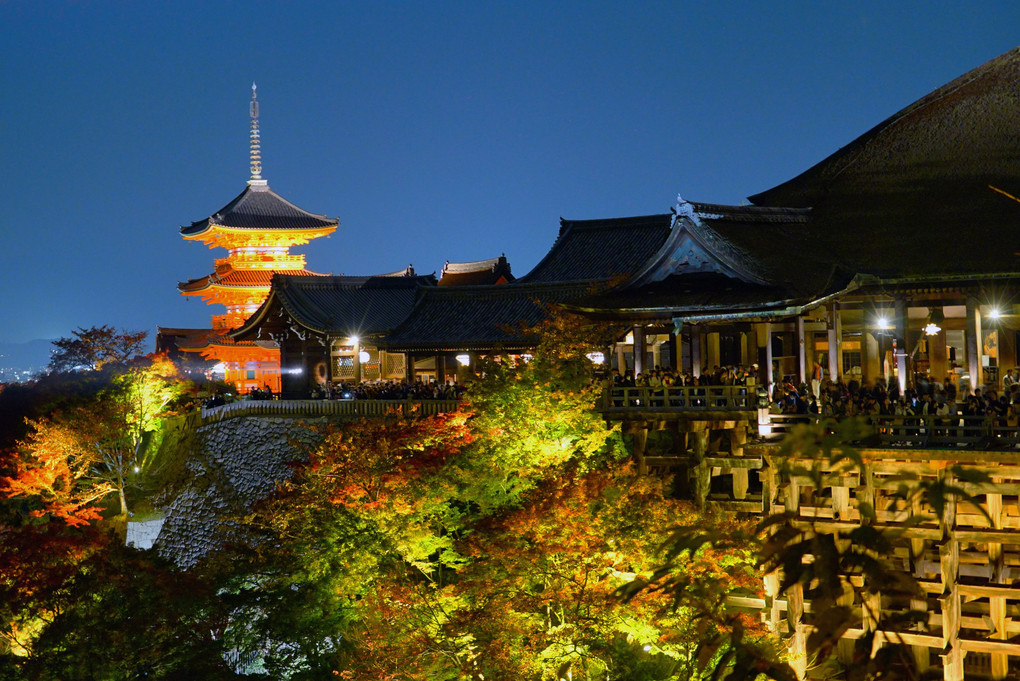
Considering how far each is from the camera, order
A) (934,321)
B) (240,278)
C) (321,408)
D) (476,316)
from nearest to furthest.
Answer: (934,321)
(321,408)
(476,316)
(240,278)

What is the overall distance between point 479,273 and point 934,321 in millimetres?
32925

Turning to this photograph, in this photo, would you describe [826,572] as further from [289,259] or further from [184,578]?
[289,259]

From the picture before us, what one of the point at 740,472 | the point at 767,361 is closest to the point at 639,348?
the point at 767,361

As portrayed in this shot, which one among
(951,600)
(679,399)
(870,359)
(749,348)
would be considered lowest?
(951,600)

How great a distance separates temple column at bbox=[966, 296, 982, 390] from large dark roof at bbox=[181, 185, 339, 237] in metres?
40.9

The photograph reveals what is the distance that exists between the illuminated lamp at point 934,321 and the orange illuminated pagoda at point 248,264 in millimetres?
35111

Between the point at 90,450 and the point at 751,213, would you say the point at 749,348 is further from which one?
the point at 90,450

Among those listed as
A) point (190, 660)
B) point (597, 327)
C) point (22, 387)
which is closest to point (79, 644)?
point (190, 660)

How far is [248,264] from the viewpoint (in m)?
57.8

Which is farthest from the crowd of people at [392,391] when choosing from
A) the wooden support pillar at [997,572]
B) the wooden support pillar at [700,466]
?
the wooden support pillar at [997,572]

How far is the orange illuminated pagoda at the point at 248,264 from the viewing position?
54875mm

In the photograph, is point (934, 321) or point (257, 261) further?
point (257, 261)

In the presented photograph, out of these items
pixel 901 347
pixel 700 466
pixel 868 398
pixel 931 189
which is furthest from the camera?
pixel 931 189

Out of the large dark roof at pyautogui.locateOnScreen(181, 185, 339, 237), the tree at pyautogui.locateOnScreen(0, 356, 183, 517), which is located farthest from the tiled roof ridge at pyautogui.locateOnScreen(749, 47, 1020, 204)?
the large dark roof at pyautogui.locateOnScreen(181, 185, 339, 237)
